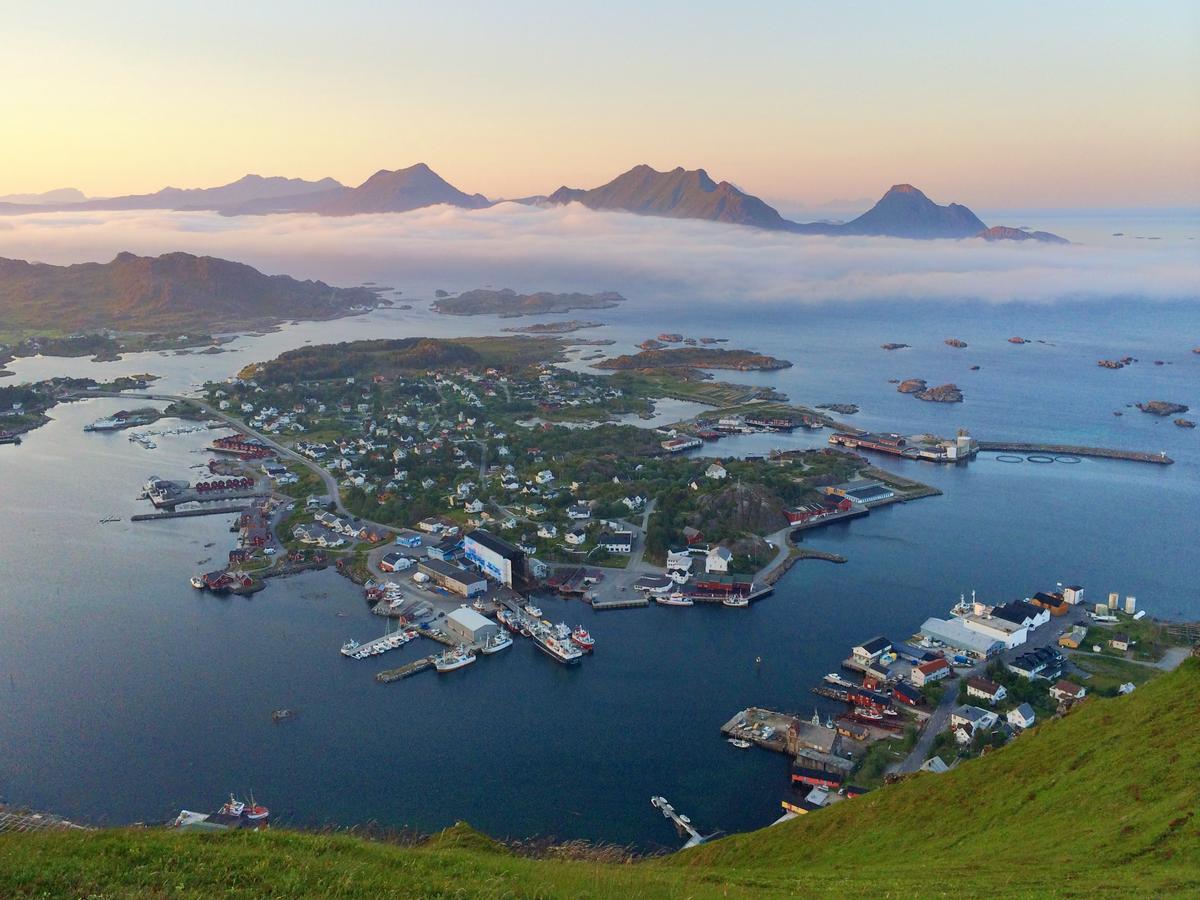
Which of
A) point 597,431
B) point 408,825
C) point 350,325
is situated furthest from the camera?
point 350,325

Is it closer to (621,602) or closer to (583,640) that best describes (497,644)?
(583,640)

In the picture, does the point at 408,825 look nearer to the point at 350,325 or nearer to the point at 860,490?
the point at 860,490

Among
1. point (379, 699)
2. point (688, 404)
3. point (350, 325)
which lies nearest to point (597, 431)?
point (688, 404)

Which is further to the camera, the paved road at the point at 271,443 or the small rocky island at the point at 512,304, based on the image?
the small rocky island at the point at 512,304

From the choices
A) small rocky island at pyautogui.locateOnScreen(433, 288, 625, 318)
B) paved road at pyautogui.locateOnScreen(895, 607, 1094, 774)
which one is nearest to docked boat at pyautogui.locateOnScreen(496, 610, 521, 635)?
paved road at pyautogui.locateOnScreen(895, 607, 1094, 774)

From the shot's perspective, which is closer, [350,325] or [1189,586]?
[1189,586]

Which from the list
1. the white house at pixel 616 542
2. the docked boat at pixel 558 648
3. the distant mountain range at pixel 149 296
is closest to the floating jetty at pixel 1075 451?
the white house at pixel 616 542

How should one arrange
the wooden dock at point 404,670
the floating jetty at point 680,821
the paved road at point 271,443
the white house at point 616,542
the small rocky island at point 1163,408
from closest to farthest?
the floating jetty at point 680,821
the wooden dock at point 404,670
the white house at point 616,542
the paved road at point 271,443
the small rocky island at point 1163,408

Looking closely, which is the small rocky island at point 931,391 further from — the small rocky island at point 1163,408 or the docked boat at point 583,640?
the docked boat at point 583,640
